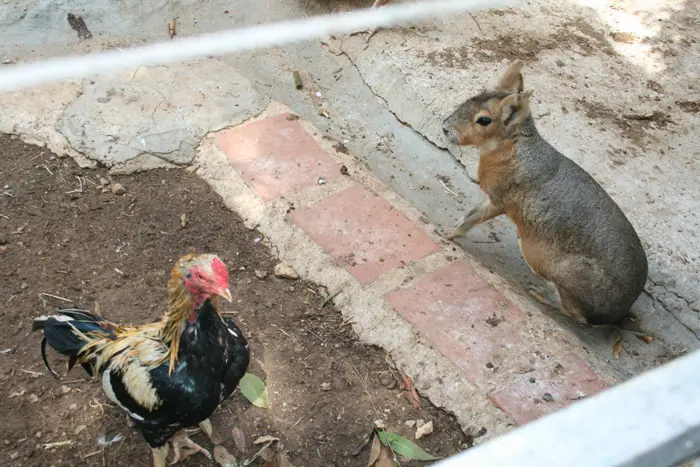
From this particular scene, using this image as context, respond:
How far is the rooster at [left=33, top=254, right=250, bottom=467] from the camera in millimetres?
2221

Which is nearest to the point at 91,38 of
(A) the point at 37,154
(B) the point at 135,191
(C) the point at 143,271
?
(A) the point at 37,154

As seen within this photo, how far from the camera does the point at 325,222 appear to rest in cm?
350

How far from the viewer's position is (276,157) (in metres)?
3.87

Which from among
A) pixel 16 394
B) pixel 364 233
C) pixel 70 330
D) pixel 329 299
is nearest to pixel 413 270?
pixel 364 233

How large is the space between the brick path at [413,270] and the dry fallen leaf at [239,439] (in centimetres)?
95

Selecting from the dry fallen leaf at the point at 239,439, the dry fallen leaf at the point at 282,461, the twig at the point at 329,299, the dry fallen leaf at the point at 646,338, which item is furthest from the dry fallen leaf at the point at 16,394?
the dry fallen leaf at the point at 646,338

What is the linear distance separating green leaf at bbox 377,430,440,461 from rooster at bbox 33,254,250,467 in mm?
748

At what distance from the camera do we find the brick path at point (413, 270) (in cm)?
280

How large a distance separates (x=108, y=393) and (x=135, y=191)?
1.56 meters

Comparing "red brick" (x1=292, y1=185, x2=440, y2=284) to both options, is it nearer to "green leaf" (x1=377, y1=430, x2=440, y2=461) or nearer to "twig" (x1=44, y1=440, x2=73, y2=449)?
"green leaf" (x1=377, y1=430, x2=440, y2=461)

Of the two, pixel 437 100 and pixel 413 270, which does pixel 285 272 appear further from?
pixel 437 100

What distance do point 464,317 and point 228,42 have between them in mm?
3275

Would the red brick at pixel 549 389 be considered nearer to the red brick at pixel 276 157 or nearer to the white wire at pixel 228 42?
the red brick at pixel 276 157

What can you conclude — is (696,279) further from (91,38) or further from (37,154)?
(91,38)
